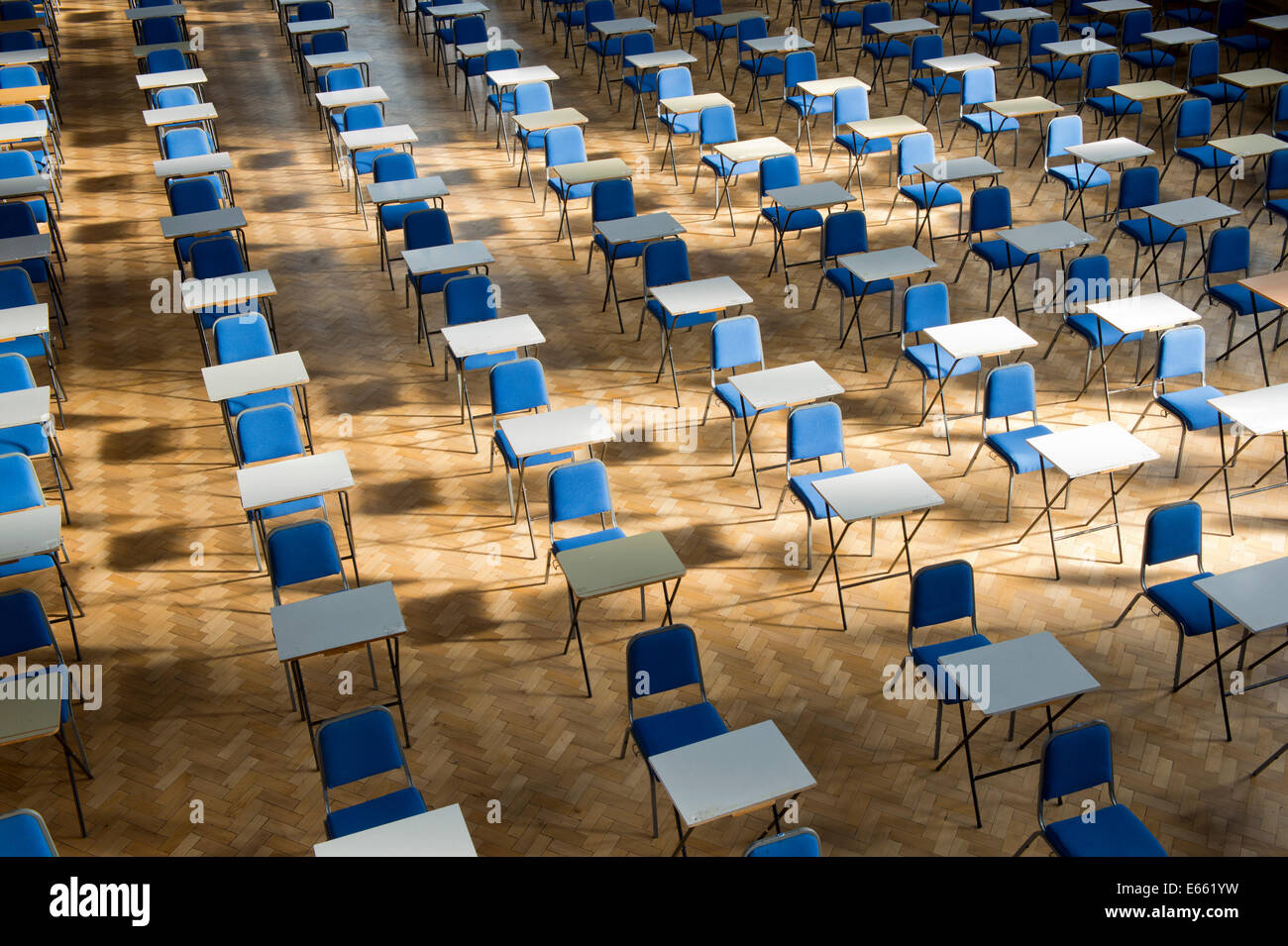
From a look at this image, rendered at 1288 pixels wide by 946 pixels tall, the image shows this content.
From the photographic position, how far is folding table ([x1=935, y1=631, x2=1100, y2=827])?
5180 millimetres

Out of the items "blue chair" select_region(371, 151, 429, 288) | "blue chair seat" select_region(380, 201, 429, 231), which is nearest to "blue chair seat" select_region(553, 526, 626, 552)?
"blue chair seat" select_region(380, 201, 429, 231)

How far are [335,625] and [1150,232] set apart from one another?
735 cm

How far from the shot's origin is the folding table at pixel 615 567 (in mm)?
5945

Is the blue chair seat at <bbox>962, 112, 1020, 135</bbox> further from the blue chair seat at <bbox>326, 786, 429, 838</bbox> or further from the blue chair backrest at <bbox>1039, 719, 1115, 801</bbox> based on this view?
the blue chair seat at <bbox>326, 786, 429, 838</bbox>

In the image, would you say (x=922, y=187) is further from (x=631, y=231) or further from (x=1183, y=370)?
(x=1183, y=370)

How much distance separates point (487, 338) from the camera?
8102mm

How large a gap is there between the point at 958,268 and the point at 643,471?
4282mm

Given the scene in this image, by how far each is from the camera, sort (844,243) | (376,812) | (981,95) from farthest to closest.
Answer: (981,95), (844,243), (376,812)

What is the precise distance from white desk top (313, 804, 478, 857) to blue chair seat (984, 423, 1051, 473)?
407 cm

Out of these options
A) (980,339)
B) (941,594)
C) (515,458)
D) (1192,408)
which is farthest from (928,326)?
(515,458)

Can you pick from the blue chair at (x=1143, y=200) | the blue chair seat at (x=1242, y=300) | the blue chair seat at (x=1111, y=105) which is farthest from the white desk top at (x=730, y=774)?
the blue chair seat at (x=1111, y=105)

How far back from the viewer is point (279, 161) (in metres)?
13.6

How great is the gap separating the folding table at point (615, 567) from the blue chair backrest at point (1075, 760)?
6.43ft
